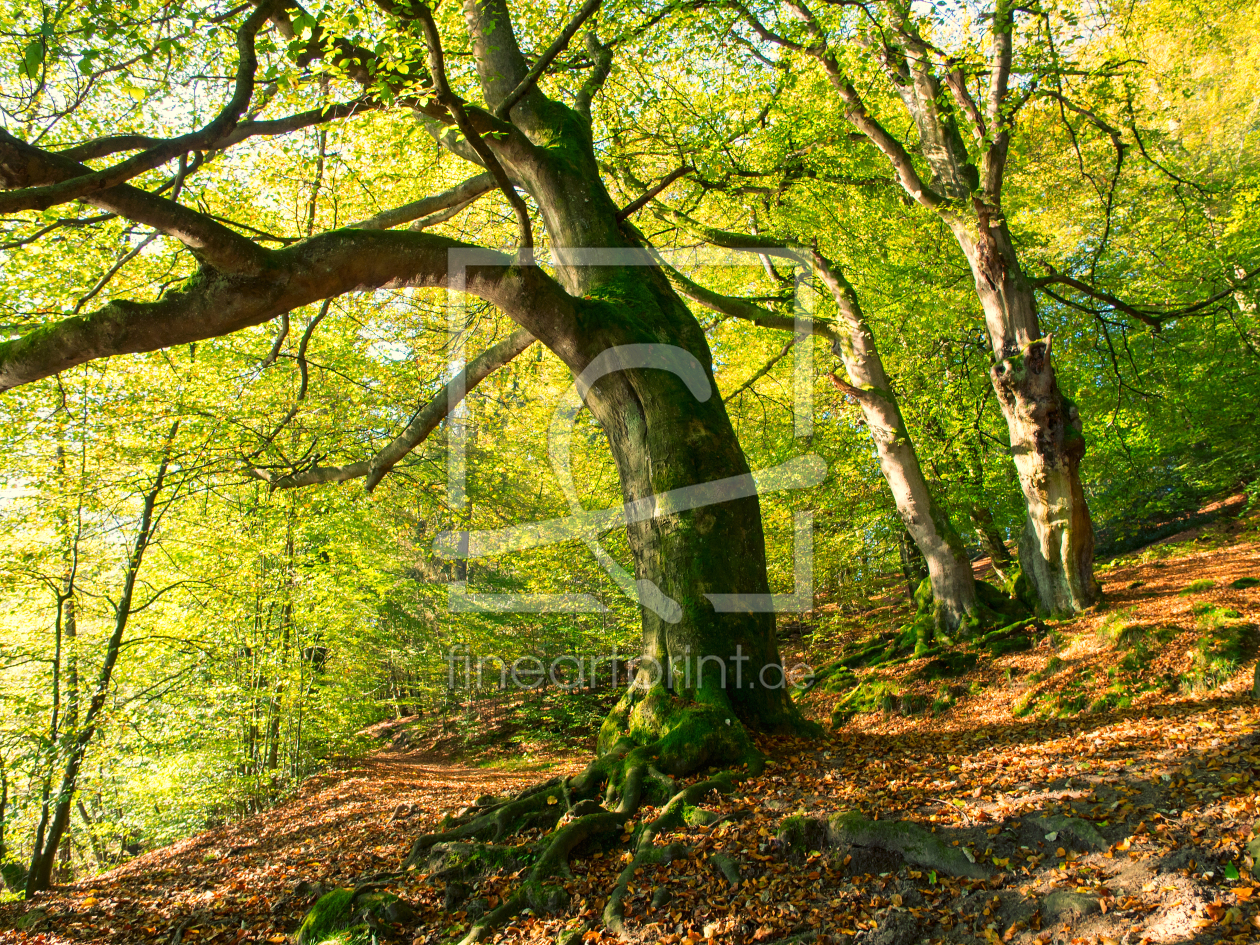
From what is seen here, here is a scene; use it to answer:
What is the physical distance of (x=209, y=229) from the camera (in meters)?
3.64

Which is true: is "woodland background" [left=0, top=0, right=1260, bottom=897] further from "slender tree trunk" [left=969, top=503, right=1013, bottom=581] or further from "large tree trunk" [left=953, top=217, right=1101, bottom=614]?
"large tree trunk" [left=953, top=217, right=1101, bottom=614]

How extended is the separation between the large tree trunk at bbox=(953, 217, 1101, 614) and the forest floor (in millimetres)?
955

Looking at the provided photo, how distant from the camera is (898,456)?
934 cm

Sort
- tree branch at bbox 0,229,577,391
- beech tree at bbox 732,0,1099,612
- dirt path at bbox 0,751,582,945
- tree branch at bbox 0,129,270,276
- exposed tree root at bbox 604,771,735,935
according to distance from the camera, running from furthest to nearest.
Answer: beech tree at bbox 732,0,1099,612
dirt path at bbox 0,751,582,945
tree branch at bbox 0,229,577,391
exposed tree root at bbox 604,771,735,935
tree branch at bbox 0,129,270,276

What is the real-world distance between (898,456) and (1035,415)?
2.02 meters

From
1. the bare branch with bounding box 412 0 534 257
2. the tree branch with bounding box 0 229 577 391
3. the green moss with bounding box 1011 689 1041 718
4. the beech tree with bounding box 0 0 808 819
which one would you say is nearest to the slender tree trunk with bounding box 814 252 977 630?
the green moss with bounding box 1011 689 1041 718

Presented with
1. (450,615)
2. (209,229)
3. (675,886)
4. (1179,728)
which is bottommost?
(675,886)

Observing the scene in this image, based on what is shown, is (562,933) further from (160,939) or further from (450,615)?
(450,615)

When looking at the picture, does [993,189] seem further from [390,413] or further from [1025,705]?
[390,413]

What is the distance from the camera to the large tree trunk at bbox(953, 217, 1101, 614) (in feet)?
24.7

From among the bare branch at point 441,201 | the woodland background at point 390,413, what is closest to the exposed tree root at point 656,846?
the woodland background at point 390,413

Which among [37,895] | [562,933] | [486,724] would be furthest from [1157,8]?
[37,895]

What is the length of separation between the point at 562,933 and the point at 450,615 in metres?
8.58

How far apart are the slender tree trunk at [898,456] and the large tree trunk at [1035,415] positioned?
4.83 ft
